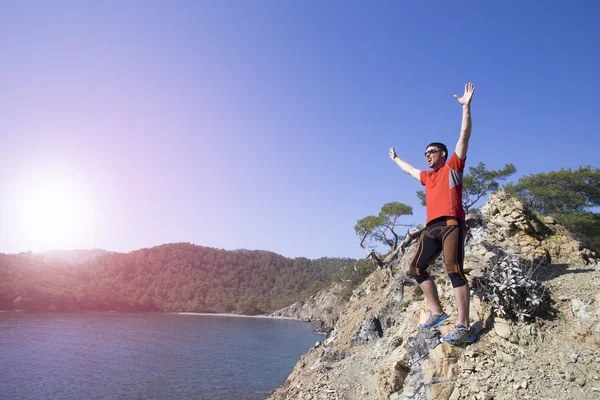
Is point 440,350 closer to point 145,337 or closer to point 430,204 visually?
point 430,204

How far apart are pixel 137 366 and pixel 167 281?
11059 cm

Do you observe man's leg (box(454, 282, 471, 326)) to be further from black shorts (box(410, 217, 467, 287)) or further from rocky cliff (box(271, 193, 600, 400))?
rocky cliff (box(271, 193, 600, 400))

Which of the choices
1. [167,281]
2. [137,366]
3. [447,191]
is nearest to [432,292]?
[447,191]

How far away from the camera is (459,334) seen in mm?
4633

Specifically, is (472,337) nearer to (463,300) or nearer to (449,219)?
(463,300)

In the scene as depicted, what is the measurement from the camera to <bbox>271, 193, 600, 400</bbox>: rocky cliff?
414 centimetres

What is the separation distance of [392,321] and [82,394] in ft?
69.8

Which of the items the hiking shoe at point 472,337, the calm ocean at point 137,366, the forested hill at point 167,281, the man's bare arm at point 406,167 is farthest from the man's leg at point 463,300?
the forested hill at point 167,281

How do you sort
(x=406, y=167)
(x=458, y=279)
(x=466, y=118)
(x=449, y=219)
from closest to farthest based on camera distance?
(x=466, y=118), (x=458, y=279), (x=449, y=219), (x=406, y=167)

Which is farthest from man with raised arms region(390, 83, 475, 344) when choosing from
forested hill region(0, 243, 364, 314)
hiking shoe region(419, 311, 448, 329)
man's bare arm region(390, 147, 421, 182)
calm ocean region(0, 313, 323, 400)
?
forested hill region(0, 243, 364, 314)

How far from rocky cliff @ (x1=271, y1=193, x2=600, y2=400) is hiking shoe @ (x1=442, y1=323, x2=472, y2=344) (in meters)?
0.13

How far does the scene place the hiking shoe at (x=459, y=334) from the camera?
4.63 metres

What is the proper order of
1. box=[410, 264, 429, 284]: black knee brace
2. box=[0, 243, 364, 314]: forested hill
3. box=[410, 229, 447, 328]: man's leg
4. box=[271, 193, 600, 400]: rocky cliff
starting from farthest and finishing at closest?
box=[0, 243, 364, 314]: forested hill, box=[410, 264, 429, 284]: black knee brace, box=[410, 229, 447, 328]: man's leg, box=[271, 193, 600, 400]: rocky cliff

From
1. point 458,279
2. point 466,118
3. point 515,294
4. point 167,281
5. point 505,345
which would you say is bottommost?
point 167,281
